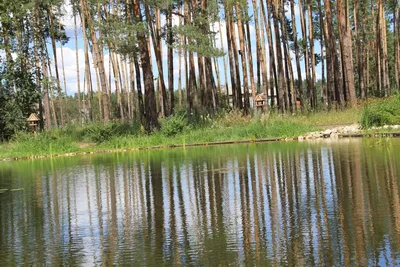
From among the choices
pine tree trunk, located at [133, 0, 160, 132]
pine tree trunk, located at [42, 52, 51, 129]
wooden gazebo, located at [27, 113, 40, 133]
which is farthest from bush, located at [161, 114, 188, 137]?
pine tree trunk, located at [42, 52, 51, 129]

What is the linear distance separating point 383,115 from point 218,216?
1462 centimetres

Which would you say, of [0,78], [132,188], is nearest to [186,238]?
[132,188]

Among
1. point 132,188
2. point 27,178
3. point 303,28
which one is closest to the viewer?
point 132,188

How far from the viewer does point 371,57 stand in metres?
68.9

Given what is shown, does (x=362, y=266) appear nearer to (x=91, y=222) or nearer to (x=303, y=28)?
(x=91, y=222)

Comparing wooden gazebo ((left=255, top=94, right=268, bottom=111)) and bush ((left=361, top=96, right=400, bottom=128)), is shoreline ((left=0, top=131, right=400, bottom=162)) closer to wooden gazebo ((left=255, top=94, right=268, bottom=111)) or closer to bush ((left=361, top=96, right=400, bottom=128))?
bush ((left=361, top=96, right=400, bottom=128))

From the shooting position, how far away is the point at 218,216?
23.7 feet

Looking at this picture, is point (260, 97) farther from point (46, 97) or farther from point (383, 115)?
point (46, 97)

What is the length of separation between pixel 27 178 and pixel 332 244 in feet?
35.1

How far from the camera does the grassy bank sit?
23.4m

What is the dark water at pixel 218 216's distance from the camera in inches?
210

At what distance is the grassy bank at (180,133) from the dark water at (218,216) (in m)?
10.3

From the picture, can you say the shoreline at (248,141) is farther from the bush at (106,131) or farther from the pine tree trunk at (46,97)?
the pine tree trunk at (46,97)


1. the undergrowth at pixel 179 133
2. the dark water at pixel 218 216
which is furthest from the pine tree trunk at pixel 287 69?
the dark water at pixel 218 216
